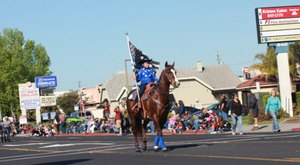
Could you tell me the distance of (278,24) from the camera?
41.0 meters

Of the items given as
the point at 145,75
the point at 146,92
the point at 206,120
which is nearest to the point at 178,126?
the point at 206,120

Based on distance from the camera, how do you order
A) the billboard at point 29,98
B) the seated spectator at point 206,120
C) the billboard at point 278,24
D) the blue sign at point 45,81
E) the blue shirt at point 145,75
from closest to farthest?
the blue shirt at point 145,75
the seated spectator at point 206,120
the billboard at point 278,24
the billboard at point 29,98
the blue sign at point 45,81

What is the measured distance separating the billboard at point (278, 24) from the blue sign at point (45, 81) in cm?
3585

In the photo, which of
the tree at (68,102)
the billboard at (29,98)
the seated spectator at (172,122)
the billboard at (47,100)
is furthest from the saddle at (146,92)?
the tree at (68,102)

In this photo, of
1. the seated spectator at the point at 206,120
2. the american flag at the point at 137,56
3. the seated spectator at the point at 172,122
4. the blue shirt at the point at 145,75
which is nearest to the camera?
the blue shirt at the point at 145,75

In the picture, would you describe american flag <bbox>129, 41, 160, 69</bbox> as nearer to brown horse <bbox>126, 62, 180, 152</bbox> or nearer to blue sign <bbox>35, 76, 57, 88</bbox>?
brown horse <bbox>126, 62, 180, 152</bbox>

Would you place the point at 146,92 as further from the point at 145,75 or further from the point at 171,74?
the point at 171,74

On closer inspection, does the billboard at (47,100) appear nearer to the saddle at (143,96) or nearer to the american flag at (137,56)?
the american flag at (137,56)

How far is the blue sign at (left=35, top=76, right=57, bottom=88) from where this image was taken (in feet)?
235

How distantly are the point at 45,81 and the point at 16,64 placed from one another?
16067 millimetres

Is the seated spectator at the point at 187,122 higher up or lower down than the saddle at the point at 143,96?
lower down

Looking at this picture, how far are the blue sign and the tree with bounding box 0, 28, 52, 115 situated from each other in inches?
548

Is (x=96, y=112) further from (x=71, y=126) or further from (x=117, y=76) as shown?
(x=71, y=126)

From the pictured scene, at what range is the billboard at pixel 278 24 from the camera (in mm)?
40781
